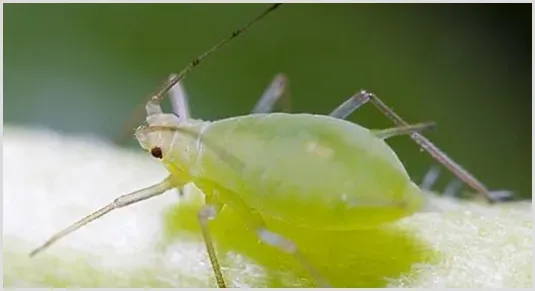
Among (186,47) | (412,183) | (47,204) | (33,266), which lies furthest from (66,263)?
(186,47)

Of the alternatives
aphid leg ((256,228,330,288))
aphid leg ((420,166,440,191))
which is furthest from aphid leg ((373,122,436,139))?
aphid leg ((420,166,440,191))

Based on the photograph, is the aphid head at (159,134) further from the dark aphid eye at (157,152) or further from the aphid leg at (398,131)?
the aphid leg at (398,131)

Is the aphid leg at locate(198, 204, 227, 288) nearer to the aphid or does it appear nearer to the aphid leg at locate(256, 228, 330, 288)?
the aphid

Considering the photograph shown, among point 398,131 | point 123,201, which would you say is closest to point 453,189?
point 398,131

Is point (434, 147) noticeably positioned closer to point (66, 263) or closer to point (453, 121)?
point (66, 263)

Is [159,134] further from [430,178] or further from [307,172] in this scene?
[430,178]

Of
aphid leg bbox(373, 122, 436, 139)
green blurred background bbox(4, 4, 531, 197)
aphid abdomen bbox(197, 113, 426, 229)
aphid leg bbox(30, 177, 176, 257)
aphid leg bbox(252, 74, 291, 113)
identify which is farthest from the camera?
green blurred background bbox(4, 4, 531, 197)

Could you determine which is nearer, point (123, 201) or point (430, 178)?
point (123, 201)
